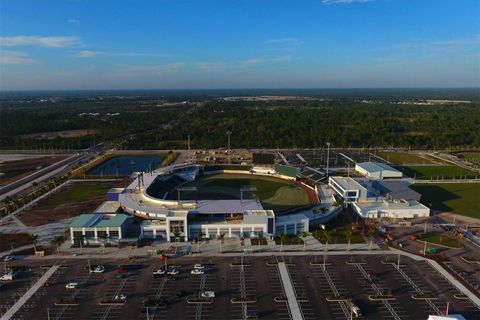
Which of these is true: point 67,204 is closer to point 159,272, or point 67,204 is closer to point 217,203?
point 217,203

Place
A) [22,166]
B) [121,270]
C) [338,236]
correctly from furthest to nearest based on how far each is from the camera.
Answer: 1. [22,166]
2. [338,236]
3. [121,270]

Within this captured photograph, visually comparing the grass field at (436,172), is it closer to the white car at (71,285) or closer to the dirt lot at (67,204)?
the dirt lot at (67,204)

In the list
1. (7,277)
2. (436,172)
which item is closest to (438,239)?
(436,172)

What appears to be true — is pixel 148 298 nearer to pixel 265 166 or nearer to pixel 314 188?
pixel 314 188

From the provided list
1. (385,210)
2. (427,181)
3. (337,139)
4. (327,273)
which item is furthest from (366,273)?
(337,139)

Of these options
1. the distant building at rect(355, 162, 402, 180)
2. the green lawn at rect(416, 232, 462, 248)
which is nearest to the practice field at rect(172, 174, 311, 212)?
the green lawn at rect(416, 232, 462, 248)

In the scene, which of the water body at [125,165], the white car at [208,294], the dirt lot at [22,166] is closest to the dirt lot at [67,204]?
the water body at [125,165]
